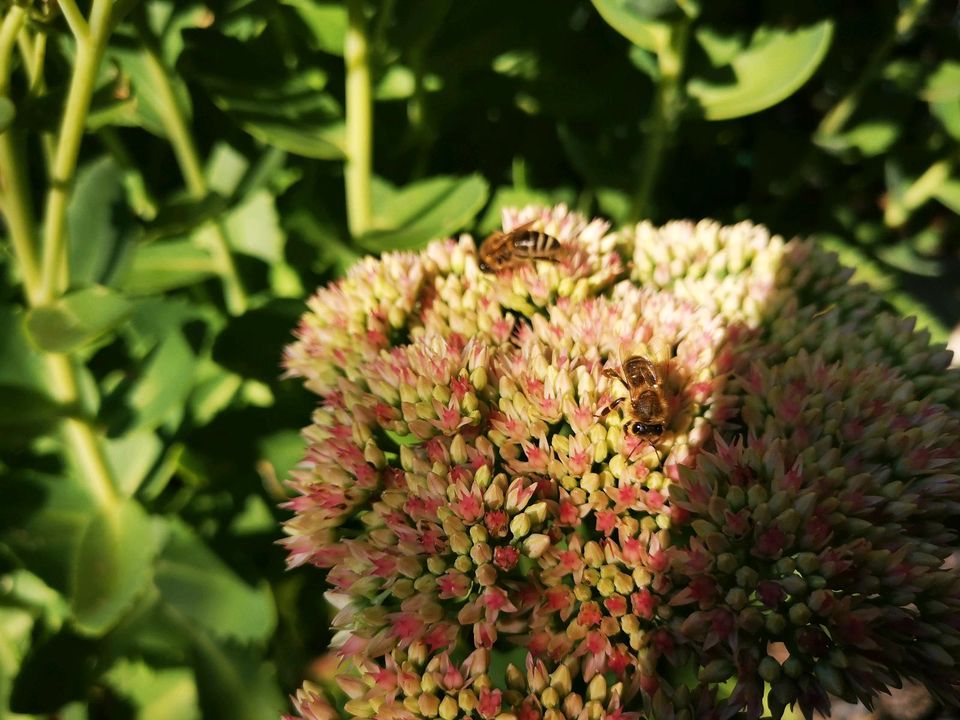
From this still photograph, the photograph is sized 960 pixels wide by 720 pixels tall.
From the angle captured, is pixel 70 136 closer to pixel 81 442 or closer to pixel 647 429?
pixel 81 442

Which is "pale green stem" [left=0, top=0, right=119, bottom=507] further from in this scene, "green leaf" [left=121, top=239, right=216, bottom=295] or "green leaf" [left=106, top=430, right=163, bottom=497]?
"green leaf" [left=121, top=239, right=216, bottom=295]

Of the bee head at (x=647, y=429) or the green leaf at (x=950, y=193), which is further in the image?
the green leaf at (x=950, y=193)

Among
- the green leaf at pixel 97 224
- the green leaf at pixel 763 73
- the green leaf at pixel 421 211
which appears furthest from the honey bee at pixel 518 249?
the green leaf at pixel 97 224

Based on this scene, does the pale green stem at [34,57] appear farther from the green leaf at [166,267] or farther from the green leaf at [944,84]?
the green leaf at [944,84]

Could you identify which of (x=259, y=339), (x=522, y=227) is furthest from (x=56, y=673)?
(x=522, y=227)

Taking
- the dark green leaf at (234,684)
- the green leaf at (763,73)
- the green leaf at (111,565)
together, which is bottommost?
the dark green leaf at (234,684)
